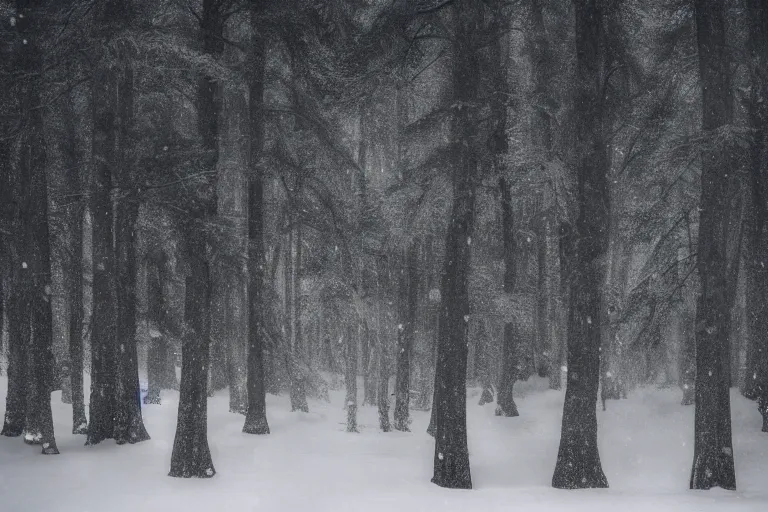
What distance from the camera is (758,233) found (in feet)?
48.5

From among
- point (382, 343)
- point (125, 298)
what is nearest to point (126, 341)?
point (125, 298)

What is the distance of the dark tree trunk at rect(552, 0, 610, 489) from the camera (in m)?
11.9

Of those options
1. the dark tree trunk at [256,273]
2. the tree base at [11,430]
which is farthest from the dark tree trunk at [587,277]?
the tree base at [11,430]

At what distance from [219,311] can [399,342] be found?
6553mm

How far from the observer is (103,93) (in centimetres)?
1426

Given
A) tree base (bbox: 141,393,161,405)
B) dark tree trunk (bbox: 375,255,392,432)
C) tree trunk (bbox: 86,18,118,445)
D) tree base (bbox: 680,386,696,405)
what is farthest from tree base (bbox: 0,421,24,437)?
tree base (bbox: 680,386,696,405)

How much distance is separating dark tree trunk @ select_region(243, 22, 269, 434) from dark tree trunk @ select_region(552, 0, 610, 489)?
7.72m

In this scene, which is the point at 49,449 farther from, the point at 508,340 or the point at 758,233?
the point at 758,233

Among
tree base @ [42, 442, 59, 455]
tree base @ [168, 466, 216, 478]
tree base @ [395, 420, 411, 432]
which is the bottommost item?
tree base @ [395, 420, 411, 432]

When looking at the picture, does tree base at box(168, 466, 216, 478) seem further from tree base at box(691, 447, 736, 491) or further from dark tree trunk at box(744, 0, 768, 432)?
dark tree trunk at box(744, 0, 768, 432)

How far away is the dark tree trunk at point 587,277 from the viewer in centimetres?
1192

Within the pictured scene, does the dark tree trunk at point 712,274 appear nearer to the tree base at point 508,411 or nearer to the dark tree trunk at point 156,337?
the tree base at point 508,411

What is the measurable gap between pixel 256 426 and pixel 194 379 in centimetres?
541

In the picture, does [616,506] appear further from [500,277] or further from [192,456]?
[500,277]
